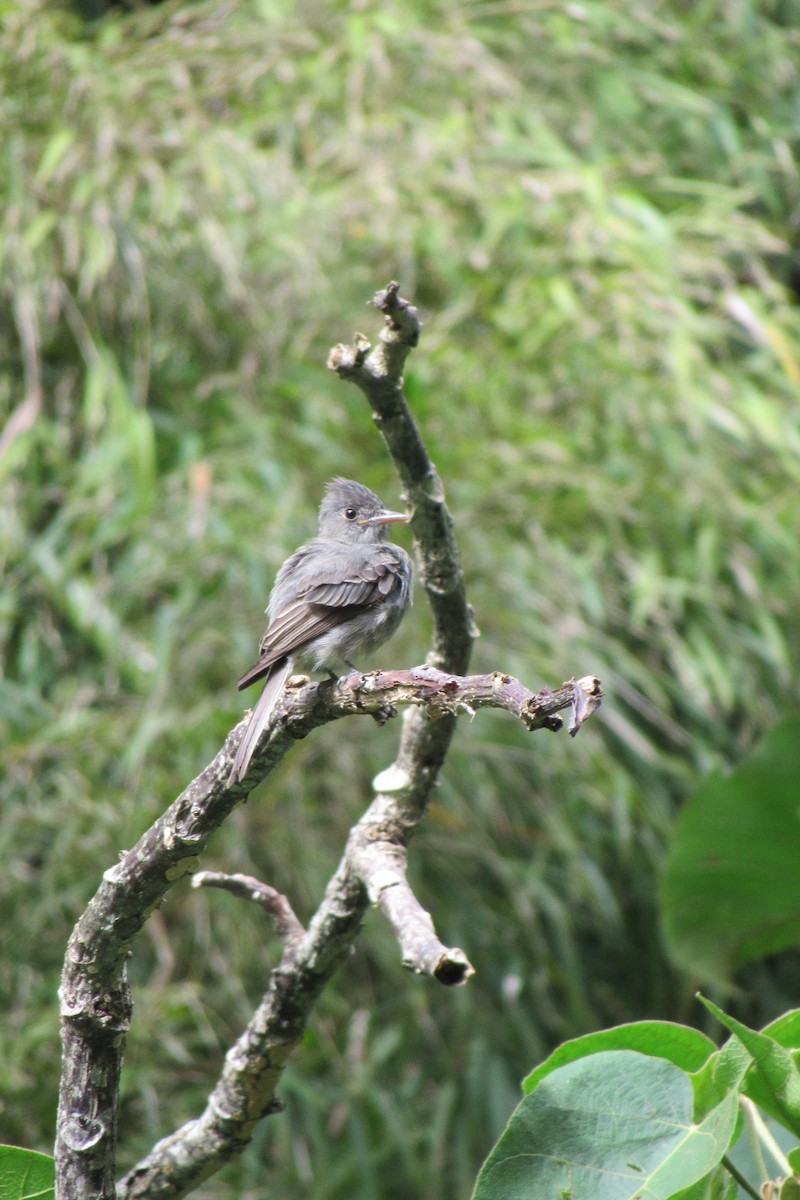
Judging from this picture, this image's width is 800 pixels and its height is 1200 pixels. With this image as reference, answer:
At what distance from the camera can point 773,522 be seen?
358 cm

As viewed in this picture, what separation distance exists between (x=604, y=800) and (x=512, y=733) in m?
0.30

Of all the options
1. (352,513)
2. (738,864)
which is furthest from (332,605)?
(738,864)

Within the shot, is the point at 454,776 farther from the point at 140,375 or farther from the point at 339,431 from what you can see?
the point at 140,375

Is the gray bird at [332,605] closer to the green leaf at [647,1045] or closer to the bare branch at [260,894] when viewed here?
the bare branch at [260,894]

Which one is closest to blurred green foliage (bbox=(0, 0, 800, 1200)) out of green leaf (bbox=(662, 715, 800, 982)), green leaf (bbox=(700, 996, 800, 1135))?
green leaf (bbox=(662, 715, 800, 982))

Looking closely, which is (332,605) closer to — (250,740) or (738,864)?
(250,740)

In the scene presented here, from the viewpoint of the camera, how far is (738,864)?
9.00ft

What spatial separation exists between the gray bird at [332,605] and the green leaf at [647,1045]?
78cm

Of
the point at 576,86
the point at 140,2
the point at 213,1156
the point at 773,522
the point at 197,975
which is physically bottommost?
the point at 197,975

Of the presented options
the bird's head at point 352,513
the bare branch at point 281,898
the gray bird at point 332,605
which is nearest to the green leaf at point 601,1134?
the bare branch at point 281,898

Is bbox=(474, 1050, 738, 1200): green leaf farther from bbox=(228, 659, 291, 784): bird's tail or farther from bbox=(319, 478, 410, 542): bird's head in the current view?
bbox=(319, 478, 410, 542): bird's head

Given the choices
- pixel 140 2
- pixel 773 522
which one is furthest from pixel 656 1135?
pixel 140 2

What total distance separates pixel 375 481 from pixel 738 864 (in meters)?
1.44

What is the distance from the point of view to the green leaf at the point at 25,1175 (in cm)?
144
